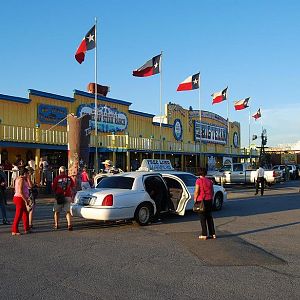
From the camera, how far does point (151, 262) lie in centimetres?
772

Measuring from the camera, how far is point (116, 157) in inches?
1211

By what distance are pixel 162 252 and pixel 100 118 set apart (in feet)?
72.3

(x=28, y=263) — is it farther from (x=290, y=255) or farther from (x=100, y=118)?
(x=100, y=118)

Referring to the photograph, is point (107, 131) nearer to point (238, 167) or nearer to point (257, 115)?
point (238, 167)

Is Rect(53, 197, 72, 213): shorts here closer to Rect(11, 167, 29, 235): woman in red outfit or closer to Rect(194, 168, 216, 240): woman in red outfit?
Rect(11, 167, 29, 235): woman in red outfit

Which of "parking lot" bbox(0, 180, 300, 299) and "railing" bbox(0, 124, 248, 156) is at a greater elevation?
"railing" bbox(0, 124, 248, 156)

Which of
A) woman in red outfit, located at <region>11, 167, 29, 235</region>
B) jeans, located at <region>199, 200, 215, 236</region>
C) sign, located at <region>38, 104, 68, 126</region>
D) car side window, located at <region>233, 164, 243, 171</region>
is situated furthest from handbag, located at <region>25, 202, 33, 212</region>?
car side window, located at <region>233, 164, 243, 171</region>

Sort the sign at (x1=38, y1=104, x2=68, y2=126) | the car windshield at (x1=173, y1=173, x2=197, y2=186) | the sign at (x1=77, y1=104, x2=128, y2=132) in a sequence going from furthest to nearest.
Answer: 1. the sign at (x1=77, y1=104, x2=128, y2=132)
2. the sign at (x1=38, y1=104, x2=68, y2=126)
3. the car windshield at (x1=173, y1=173, x2=197, y2=186)

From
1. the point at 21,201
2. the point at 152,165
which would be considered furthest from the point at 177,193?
the point at 21,201

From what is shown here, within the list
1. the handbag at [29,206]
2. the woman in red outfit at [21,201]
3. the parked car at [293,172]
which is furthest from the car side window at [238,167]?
the woman in red outfit at [21,201]

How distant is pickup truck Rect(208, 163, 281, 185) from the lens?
3077cm

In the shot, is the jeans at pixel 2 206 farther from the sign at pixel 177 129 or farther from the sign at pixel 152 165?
the sign at pixel 177 129

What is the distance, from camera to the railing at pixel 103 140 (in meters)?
22.7

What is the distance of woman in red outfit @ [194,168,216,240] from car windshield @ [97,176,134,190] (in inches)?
92.4
